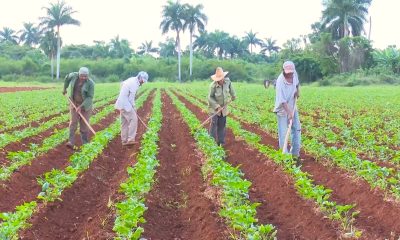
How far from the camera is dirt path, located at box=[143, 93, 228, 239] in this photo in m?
5.68

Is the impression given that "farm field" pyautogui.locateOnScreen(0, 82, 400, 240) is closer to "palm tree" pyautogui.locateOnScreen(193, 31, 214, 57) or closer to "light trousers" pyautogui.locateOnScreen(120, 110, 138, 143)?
"light trousers" pyautogui.locateOnScreen(120, 110, 138, 143)

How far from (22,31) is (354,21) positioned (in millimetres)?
57573

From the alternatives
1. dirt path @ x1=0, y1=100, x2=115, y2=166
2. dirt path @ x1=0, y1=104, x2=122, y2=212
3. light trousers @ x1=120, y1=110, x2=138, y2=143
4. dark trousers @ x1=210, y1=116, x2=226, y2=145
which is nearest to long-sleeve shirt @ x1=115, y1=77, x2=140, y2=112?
light trousers @ x1=120, y1=110, x2=138, y2=143

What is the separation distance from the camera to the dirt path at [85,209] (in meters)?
5.54

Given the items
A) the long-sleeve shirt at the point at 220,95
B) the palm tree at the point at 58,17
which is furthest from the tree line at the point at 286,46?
the long-sleeve shirt at the point at 220,95

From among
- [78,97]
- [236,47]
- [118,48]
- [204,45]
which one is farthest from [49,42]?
[78,97]

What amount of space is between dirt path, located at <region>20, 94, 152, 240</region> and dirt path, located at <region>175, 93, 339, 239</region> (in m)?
1.84

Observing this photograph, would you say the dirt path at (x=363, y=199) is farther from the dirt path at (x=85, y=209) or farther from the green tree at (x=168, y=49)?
the green tree at (x=168, y=49)

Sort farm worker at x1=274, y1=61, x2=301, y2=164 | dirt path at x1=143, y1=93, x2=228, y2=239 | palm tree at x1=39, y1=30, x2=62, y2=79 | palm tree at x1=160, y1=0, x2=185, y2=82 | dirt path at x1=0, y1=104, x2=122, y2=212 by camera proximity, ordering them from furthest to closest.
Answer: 1. palm tree at x1=160, y1=0, x2=185, y2=82
2. palm tree at x1=39, y1=30, x2=62, y2=79
3. farm worker at x1=274, y1=61, x2=301, y2=164
4. dirt path at x1=0, y1=104, x2=122, y2=212
5. dirt path at x1=143, y1=93, x2=228, y2=239

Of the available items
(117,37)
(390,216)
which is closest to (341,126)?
(390,216)

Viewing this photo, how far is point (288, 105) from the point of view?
9281 mm

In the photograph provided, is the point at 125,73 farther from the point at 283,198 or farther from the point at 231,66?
the point at 283,198

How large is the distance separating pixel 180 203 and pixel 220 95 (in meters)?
4.85

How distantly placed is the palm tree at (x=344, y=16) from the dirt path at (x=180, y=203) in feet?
179
